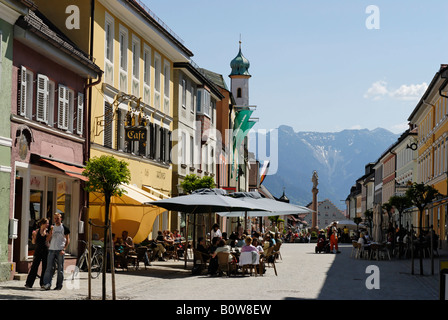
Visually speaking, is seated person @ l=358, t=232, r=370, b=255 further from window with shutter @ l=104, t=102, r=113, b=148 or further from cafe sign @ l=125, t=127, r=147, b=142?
window with shutter @ l=104, t=102, r=113, b=148

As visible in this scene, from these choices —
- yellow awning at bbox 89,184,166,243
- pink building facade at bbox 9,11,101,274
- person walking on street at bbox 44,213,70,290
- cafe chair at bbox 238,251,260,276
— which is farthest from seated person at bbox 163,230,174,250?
person walking on street at bbox 44,213,70,290

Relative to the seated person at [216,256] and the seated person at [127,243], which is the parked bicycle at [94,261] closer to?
the seated person at [127,243]

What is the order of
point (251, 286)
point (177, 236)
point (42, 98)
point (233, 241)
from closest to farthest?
point (251, 286) → point (42, 98) → point (233, 241) → point (177, 236)

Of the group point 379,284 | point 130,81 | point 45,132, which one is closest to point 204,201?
point 45,132

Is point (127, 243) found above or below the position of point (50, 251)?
below

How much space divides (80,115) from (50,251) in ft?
28.7

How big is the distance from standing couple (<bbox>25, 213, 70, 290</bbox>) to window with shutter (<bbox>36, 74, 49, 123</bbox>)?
15.6 feet

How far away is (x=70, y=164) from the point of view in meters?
25.1

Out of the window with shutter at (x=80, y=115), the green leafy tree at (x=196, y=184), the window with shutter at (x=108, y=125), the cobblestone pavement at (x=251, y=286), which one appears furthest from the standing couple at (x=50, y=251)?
the green leafy tree at (x=196, y=184)

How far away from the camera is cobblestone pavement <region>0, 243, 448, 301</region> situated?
17609 millimetres

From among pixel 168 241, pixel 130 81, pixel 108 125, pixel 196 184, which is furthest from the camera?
pixel 196 184

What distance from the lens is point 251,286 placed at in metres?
21.0

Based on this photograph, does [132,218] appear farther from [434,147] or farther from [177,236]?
[434,147]

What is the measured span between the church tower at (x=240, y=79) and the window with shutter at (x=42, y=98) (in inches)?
2961
